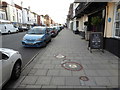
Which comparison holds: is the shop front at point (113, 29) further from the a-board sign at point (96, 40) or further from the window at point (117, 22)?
the a-board sign at point (96, 40)

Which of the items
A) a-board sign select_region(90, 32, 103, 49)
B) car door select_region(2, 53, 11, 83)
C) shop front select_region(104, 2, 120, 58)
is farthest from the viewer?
a-board sign select_region(90, 32, 103, 49)

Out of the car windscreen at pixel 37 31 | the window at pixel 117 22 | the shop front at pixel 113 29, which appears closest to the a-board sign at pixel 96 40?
Result: the shop front at pixel 113 29

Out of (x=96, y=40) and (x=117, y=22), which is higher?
(x=117, y=22)

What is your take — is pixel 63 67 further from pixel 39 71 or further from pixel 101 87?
pixel 101 87

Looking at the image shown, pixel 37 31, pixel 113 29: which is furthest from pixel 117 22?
pixel 37 31

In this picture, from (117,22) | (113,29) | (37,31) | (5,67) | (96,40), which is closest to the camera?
(5,67)

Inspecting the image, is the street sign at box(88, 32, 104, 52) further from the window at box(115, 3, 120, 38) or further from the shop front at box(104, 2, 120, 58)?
the window at box(115, 3, 120, 38)

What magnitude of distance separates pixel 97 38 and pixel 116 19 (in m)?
1.53

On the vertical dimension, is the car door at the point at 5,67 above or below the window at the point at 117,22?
below

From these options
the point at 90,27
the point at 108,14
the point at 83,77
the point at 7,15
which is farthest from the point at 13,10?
the point at 83,77

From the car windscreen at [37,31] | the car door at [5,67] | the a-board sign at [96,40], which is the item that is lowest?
the car door at [5,67]

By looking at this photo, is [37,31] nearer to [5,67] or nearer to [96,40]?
[96,40]

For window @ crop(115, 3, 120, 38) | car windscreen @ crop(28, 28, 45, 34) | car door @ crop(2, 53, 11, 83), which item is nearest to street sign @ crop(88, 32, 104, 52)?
window @ crop(115, 3, 120, 38)

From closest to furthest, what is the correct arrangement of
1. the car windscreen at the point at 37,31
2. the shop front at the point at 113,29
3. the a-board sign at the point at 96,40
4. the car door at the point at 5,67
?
the car door at the point at 5,67 → the shop front at the point at 113,29 → the a-board sign at the point at 96,40 → the car windscreen at the point at 37,31
